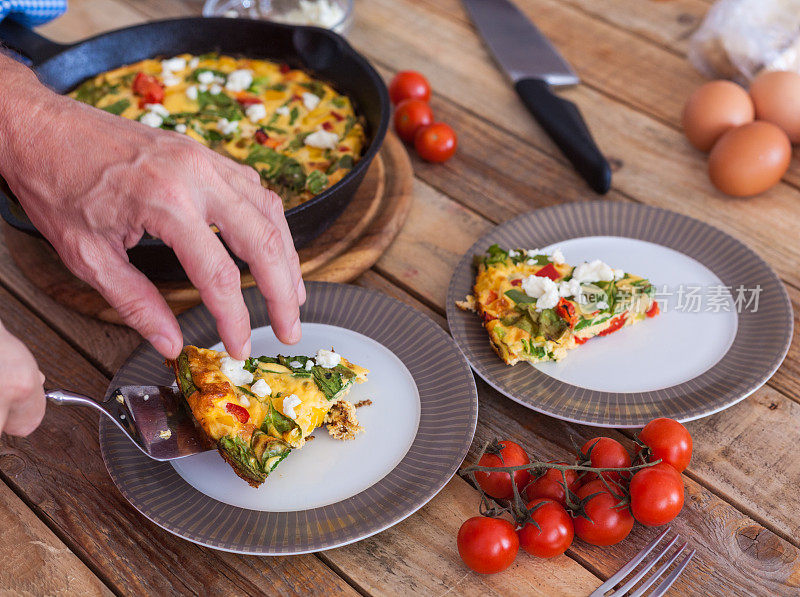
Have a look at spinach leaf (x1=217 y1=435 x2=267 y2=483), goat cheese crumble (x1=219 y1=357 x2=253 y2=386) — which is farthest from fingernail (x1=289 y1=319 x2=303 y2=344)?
spinach leaf (x1=217 y1=435 x2=267 y2=483)

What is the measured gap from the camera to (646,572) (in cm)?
143

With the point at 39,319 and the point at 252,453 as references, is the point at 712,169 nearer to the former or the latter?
the point at 252,453

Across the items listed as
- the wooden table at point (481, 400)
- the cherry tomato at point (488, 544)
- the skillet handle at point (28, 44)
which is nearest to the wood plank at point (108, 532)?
the wooden table at point (481, 400)

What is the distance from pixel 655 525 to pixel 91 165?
4.11 feet

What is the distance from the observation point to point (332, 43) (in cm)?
237

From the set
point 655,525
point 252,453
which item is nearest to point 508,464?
point 655,525

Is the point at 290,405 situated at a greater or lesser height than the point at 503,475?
greater

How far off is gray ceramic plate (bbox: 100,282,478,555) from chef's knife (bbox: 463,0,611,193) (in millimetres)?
833

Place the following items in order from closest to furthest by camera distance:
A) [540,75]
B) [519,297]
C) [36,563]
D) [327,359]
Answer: [36,563]
[327,359]
[519,297]
[540,75]

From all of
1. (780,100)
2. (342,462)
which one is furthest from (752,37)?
(342,462)

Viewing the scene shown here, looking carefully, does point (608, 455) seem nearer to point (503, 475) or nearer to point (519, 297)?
point (503, 475)

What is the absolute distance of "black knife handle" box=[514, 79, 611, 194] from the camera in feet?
7.49

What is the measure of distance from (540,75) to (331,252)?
1.11 m

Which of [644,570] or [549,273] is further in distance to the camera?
[549,273]
